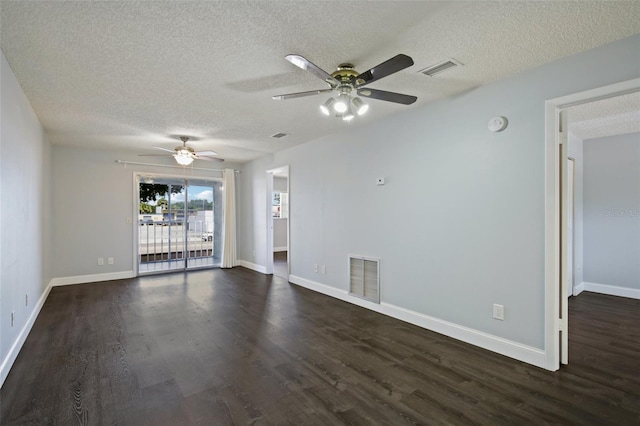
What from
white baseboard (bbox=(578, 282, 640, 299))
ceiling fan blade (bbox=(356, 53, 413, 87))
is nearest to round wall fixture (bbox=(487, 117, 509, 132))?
ceiling fan blade (bbox=(356, 53, 413, 87))

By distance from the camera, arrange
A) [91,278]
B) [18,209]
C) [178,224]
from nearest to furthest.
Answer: [18,209] → [91,278] → [178,224]

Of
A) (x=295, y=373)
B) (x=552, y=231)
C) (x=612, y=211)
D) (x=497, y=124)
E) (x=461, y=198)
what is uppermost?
(x=497, y=124)

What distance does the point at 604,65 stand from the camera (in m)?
2.24

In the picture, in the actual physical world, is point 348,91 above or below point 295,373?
above

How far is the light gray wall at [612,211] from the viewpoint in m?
4.55

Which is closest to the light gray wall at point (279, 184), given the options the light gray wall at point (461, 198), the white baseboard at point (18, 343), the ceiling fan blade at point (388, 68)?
the light gray wall at point (461, 198)

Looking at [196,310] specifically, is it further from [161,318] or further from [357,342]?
[357,342]

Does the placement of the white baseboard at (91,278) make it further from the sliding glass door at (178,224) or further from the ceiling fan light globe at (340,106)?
the ceiling fan light globe at (340,106)

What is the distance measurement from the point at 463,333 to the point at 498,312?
1.41 ft

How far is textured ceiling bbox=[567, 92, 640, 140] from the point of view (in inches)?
130

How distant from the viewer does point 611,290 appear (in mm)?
4730

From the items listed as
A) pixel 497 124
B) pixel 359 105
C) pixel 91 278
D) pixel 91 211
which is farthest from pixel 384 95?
pixel 91 278

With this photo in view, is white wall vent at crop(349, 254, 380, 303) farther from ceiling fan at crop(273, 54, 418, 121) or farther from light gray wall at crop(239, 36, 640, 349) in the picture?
ceiling fan at crop(273, 54, 418, 121)

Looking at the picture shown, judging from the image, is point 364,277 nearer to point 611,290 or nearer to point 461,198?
point 461,198
